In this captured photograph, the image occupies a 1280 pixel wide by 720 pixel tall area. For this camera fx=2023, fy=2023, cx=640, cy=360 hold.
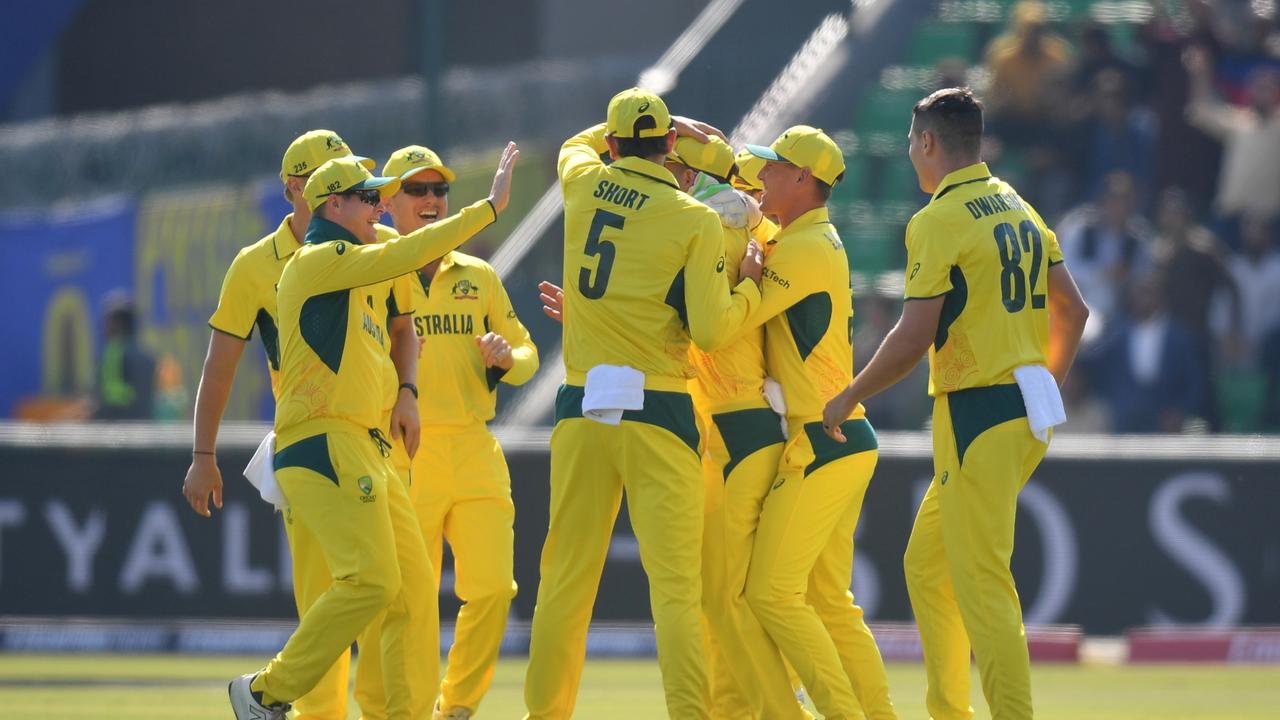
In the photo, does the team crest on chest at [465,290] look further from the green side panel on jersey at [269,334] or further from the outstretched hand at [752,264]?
the outstretched hand at [752,264]

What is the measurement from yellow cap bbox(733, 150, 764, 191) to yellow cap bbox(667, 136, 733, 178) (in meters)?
0.22

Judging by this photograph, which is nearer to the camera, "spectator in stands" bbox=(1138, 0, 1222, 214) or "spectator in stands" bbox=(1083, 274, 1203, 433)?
"spectator in stands" bbox=(1083, 274, 1203, 433)

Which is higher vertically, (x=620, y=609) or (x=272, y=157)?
(x=272, y=157)

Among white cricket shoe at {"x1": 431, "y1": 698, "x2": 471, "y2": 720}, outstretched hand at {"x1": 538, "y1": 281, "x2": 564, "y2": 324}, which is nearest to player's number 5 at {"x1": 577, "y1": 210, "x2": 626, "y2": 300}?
outstretched hand at {"x1": 538, "y1": 281, "x2": 564, "y2": 324}

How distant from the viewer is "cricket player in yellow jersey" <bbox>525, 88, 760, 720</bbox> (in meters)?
7.85

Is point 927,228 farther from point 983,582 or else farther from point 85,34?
point 85,34

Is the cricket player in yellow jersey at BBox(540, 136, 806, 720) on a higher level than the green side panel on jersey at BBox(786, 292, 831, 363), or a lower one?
lower

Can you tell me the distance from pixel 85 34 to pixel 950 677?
1691 centimetres

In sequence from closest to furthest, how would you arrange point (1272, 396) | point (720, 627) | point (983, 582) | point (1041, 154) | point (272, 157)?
point (983, 582) → point (720, 627) → point (1272, 396) → point (1041, 154) → point (272, 157)

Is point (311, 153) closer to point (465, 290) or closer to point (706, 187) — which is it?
point (465, 290)

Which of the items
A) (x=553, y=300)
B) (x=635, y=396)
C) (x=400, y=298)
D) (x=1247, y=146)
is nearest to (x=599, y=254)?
(x=635, y=396)

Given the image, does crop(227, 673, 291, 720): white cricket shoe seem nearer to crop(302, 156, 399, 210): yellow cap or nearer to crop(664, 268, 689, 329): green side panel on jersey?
crop(302, 156, 399, 210): yellow cap

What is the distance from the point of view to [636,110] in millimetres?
8016

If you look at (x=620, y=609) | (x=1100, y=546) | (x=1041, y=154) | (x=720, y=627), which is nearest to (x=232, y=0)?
(x=1041, y=154)
